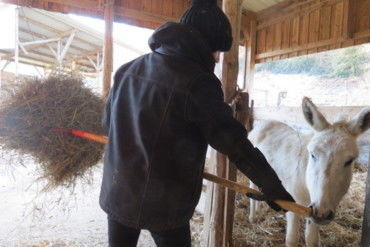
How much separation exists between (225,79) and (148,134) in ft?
4.66

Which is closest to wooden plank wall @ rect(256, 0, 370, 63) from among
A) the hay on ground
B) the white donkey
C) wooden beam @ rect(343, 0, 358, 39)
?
wooden beam @ rect(343, 0, 358, 39)

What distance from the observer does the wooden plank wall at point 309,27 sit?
673 cm

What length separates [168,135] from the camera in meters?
1.36

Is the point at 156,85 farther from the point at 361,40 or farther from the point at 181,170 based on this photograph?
the point at 361,40

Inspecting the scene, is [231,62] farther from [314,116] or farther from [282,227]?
[282,227]

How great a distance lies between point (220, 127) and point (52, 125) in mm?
1728

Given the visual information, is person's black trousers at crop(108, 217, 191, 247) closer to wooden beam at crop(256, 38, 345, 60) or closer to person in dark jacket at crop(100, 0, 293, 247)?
person in dark jacket at crop(100, 0, 293, 247)

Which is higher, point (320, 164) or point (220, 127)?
point (220, 127)

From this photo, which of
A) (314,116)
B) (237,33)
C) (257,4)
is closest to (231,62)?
(237,33)

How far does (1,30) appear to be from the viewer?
20.6 ft

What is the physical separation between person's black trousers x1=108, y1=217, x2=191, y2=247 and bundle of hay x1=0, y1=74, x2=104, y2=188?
3.71ft

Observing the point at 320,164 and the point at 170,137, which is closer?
the point at 170,137

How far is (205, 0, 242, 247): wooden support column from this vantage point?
2.59 m

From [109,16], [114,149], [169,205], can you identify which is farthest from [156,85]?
[109,16]
